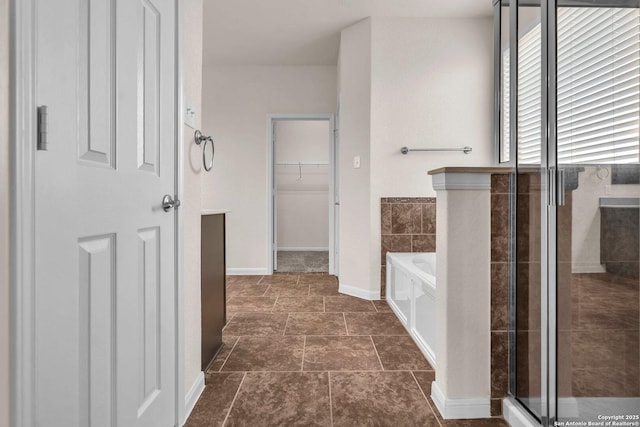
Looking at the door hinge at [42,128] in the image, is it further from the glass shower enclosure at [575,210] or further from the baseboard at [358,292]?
the baseboard at [358,292]

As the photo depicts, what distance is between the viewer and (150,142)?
3.84ft

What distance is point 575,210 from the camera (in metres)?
1.12

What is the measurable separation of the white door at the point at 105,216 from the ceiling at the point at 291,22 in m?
2.25

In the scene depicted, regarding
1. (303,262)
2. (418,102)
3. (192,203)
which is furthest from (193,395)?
(303,262)

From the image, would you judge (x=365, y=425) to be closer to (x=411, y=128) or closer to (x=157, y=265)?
(x=157, y=265)

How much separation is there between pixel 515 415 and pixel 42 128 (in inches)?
67.8

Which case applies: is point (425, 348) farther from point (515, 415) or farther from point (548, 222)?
point (548, 222)

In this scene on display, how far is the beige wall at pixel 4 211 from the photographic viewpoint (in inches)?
25.1

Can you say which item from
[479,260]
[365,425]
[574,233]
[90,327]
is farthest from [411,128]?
[90,327]

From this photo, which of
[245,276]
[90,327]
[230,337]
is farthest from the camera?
[245,276]

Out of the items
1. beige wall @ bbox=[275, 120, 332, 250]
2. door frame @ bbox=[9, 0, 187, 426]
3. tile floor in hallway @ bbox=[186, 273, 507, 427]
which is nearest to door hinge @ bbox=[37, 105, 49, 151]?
door frame @ bbox=[9, 0, 187, 426]

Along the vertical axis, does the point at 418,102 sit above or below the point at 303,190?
above

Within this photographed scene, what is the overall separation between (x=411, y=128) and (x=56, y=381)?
315cm

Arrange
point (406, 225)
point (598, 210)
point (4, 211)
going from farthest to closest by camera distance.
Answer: point (406, 225) < point (598, 210) < point (4, 211)
